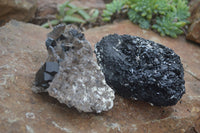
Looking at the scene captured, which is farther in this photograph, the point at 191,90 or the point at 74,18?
the point at 74,18

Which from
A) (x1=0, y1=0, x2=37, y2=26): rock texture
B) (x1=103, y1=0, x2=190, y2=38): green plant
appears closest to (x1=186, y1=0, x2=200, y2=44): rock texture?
(x1=103, y1=0, x2=190, y2=38): green plant

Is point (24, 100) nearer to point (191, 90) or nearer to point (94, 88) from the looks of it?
point (94, 88)

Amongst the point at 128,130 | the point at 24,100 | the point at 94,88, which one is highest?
the point at 94,88

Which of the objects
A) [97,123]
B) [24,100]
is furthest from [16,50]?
[97,123]

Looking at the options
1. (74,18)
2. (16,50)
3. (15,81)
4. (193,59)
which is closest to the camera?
(15,81)

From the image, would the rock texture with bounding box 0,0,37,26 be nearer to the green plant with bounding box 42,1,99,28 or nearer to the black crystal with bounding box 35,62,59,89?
the green plant with bounding box 42,1,99,28

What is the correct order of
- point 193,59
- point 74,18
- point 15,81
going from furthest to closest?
point 74,18 < point 193,59 < point 15,81
